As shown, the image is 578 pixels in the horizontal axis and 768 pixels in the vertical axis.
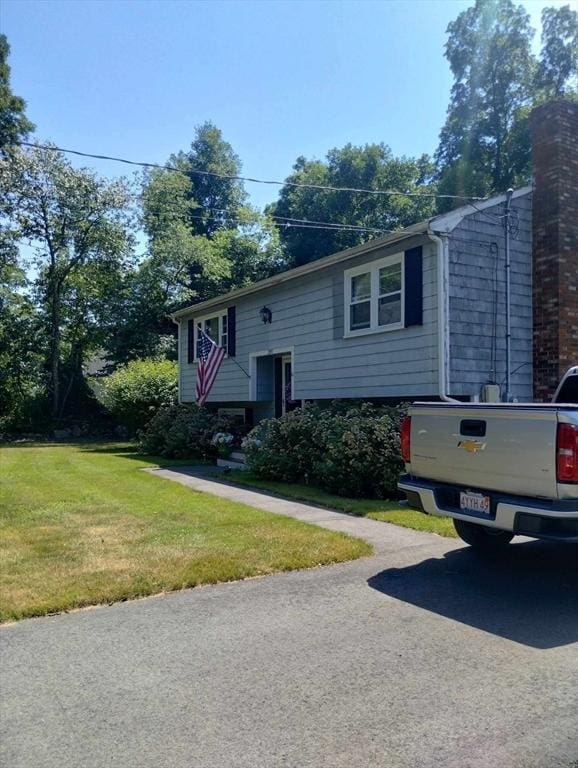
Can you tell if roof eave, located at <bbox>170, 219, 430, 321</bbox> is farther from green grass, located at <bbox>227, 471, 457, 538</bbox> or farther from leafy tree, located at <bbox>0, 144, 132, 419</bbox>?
leafy tree, located at <bbox>0, 144, 132, 419</bbox>

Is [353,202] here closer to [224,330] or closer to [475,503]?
[224,330]

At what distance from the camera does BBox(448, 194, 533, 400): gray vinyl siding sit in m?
10.7

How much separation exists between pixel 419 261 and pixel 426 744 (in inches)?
356

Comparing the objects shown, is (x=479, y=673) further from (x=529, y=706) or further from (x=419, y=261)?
(x=419, y=261)

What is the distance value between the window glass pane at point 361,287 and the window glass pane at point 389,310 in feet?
1.76

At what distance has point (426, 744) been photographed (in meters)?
2.91

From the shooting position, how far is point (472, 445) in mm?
5402

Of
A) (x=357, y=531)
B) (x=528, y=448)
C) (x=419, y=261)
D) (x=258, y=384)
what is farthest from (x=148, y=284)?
(x=528, y=448)

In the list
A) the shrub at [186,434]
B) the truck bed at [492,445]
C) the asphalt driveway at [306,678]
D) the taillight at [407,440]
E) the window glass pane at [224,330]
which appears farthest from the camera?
the window glass pane at [224,330]

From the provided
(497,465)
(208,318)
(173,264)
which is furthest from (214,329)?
(497,465)

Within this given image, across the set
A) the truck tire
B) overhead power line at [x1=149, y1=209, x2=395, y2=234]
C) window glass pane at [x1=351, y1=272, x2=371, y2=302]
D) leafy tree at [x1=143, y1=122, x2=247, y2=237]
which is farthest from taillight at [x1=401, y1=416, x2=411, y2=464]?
overhead power line at [x1=149, y1=209, x2=395, y2=234]

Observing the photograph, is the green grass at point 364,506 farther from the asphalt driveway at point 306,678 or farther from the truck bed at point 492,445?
the asphalt driveway at point 306,678

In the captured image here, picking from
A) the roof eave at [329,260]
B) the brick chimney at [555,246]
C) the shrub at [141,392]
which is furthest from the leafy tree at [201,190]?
the brick chimney at [555,246]

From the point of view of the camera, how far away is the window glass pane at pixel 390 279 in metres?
11.6
